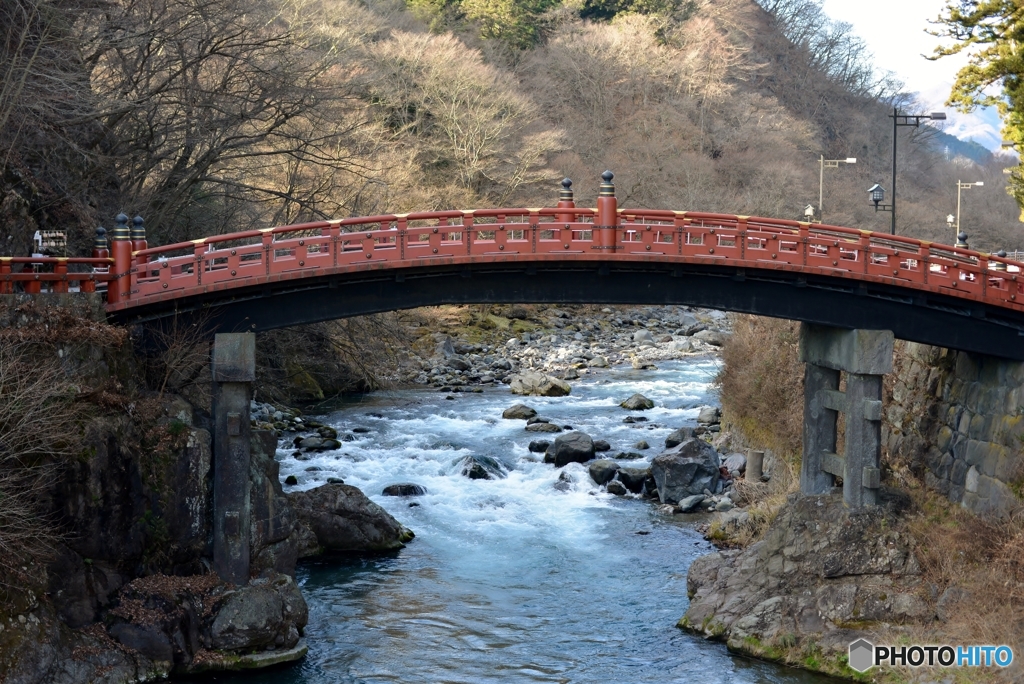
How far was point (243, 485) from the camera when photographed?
75.3 ft

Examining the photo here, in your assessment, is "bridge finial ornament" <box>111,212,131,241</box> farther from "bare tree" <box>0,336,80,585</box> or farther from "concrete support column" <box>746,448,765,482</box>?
"concrete support column" <box>746,448,765,482</box>

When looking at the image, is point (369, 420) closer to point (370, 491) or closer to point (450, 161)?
point (370, 491)

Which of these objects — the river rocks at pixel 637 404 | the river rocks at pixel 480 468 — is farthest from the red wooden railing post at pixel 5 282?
the river rocks at pixel 637 404

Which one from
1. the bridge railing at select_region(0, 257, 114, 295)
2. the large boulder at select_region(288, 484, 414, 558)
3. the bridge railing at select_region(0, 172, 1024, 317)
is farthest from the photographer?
the large boulder at select_region(288, 484, 414, 558)

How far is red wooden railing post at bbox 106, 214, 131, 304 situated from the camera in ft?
74.9

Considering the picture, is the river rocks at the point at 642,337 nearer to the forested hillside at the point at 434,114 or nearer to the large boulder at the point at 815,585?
the forested hillside at the point at 434,114

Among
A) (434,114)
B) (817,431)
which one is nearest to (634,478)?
(817,431)

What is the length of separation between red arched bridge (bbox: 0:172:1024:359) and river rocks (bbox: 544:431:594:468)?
1042cm

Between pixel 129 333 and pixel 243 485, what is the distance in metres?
3.80

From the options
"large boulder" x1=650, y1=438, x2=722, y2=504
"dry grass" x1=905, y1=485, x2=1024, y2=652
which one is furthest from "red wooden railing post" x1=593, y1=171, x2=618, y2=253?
"large boulder" x1=650, y1=438, x2=722, y2=504

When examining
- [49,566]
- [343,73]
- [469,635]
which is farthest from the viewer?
[343,73]

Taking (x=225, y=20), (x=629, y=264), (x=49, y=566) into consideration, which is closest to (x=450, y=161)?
(x=225, y=20)

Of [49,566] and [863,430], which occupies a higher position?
[863,430]

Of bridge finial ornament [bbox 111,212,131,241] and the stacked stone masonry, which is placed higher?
bridge finial ornament [bbox 111,212,131,241]
